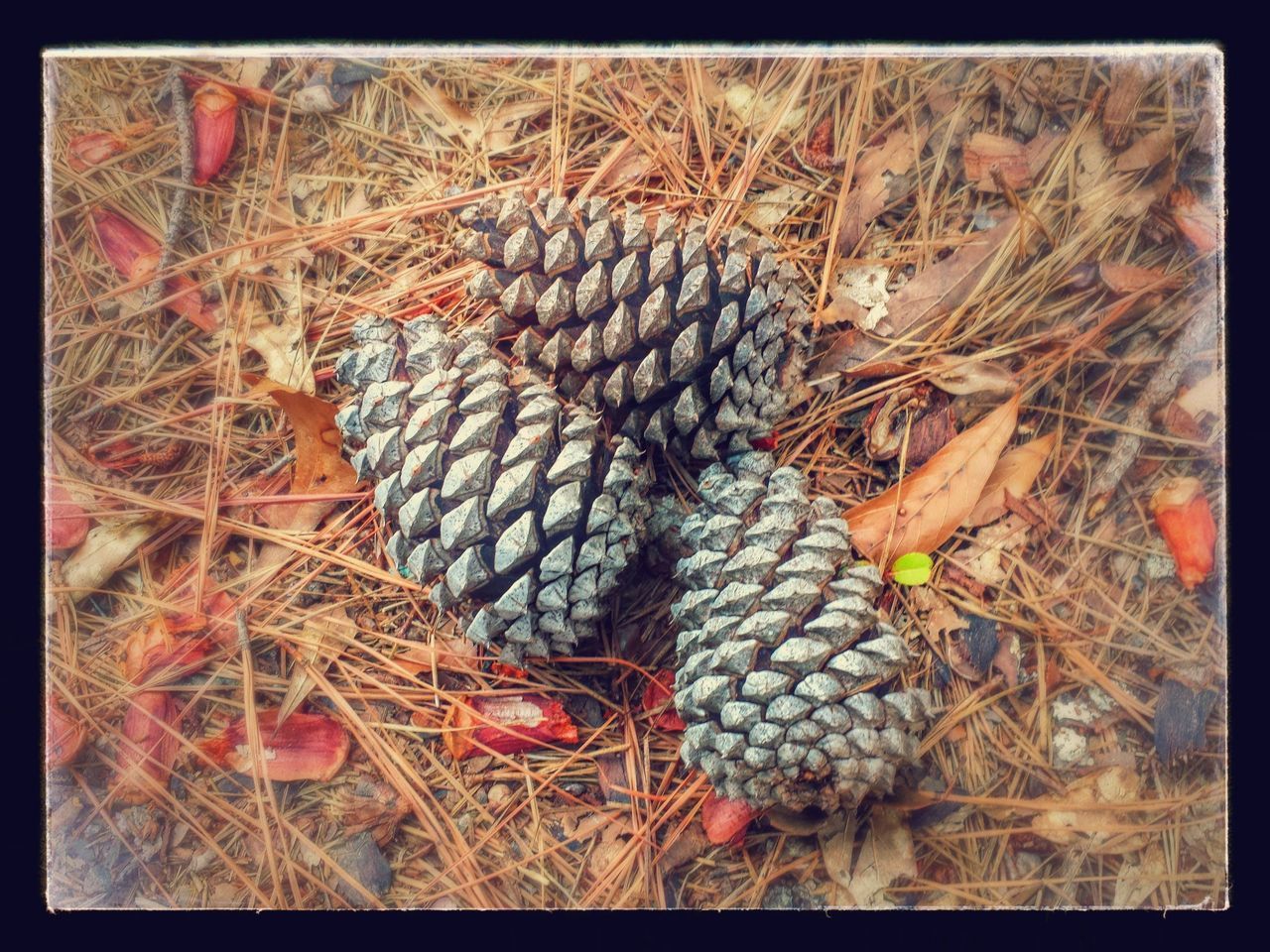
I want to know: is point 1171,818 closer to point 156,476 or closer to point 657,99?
point 657,99

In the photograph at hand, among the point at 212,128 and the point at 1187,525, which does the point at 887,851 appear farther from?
the point at 212,128

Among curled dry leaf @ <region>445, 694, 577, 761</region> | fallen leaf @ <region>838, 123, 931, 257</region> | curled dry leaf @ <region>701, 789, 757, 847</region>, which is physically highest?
fallen leaf @ <region>838, 123, 931, 257</region>

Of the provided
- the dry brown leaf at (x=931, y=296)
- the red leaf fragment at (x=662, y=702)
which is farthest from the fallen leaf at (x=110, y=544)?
the dry brown leaf at (x=931, y=296)

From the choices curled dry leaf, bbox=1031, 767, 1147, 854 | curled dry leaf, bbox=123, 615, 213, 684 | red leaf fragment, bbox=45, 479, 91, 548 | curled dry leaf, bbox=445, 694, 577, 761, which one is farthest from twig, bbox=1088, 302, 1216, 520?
red leaf fragment, bbox=45, 479, 91, 548

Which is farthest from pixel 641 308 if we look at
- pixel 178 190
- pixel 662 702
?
pixel 178 190

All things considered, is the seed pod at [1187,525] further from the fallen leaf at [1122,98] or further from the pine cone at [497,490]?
the pine cone at [497,490]

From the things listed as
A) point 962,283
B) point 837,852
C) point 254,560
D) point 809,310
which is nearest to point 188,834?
point 254,560

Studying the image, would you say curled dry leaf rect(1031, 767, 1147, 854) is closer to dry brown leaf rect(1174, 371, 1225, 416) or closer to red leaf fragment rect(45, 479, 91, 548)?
dry brown leaf rect(1174, 371, 1225, 416)
